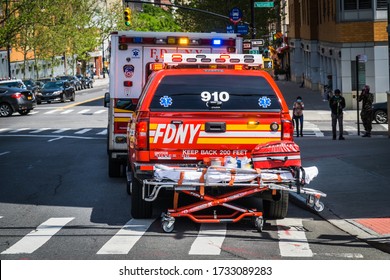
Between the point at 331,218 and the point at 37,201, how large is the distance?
5556 mm

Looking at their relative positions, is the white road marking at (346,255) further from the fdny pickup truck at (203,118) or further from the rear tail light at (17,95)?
the rear tail light at (17,95)

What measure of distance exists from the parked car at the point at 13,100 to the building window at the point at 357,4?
699 inches

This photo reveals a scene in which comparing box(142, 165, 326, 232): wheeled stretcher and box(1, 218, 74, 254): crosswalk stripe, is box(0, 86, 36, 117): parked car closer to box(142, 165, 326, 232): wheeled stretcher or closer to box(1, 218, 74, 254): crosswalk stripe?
box(1, 218, 74, 254): crosswalk stripe

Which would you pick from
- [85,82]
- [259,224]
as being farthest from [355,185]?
[85,82]

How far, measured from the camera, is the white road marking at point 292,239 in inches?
472

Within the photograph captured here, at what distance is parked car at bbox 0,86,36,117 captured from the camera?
53438 millimetres

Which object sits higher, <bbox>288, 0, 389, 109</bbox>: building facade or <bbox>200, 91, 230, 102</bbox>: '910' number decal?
<bbox>288, 0, 389, 109</bbox>: building facade

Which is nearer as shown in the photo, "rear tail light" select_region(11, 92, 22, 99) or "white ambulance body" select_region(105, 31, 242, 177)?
"white ambulance body" select_region(105, 31, 242, 177)

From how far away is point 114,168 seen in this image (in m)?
21.5

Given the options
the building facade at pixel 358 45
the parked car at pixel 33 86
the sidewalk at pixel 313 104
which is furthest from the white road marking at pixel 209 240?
the parked car at pixel 33 86

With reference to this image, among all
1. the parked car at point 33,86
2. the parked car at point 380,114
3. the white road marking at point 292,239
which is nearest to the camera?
the white road marking at point 292,239

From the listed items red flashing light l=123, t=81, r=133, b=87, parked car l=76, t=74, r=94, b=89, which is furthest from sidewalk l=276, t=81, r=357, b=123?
parked car l=76, t=74, r=94, b=89

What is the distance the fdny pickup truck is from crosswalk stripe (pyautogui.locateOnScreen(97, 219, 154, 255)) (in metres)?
0.45

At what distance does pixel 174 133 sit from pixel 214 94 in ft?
2.70
